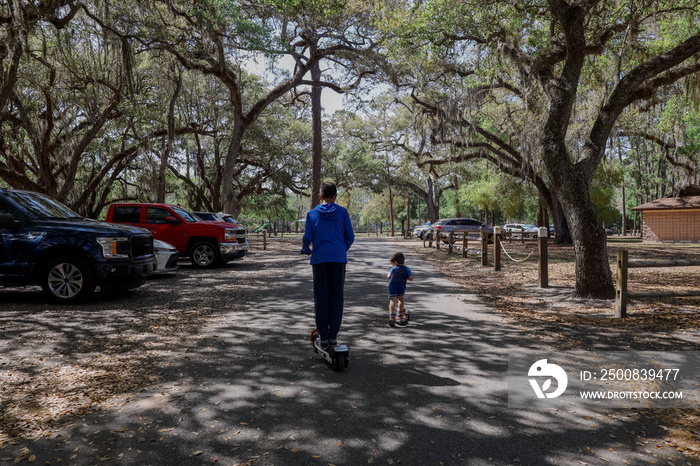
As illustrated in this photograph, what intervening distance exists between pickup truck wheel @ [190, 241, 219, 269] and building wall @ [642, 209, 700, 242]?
33204mm

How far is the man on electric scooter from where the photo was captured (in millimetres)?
4723

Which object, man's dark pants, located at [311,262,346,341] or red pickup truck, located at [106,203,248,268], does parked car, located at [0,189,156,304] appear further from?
red pickup truck, located at [106,203,248,268]

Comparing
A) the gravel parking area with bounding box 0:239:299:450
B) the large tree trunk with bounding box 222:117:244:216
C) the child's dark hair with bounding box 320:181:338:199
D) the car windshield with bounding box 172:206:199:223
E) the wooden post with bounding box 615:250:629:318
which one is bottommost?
the gravel parking area with bounding box 0:239:299:450

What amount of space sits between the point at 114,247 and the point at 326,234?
18.4ft

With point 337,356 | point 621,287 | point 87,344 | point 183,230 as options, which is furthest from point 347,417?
point 183,230

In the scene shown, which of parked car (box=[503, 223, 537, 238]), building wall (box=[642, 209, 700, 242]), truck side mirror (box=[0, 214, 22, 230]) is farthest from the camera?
parked car (box=[503, 223, 537, 238])

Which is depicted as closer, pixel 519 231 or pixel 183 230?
pixel 183 230

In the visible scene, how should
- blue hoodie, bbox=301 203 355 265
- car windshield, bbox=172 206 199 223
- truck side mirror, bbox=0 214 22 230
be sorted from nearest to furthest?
blue hoodie, bbox=301 203 355 265 → truck side mirror, bbox=0 214 22 230 → car windshield, bbox=172 206 199 223

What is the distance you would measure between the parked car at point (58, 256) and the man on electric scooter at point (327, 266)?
5.32 metres

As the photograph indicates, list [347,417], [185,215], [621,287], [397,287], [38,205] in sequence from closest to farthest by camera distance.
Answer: [347,417]
[397,287]
[621,287]
[38,205]
[185,215]

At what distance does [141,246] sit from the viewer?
9.16 metres

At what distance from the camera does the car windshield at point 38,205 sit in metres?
8.57

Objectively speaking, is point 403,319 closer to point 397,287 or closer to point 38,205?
point 397,287

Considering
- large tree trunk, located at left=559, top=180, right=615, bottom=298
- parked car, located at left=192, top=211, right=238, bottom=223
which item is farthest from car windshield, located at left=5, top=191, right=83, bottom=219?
large tree trunk, located at left=559, top=180, right=615, bottom=298
